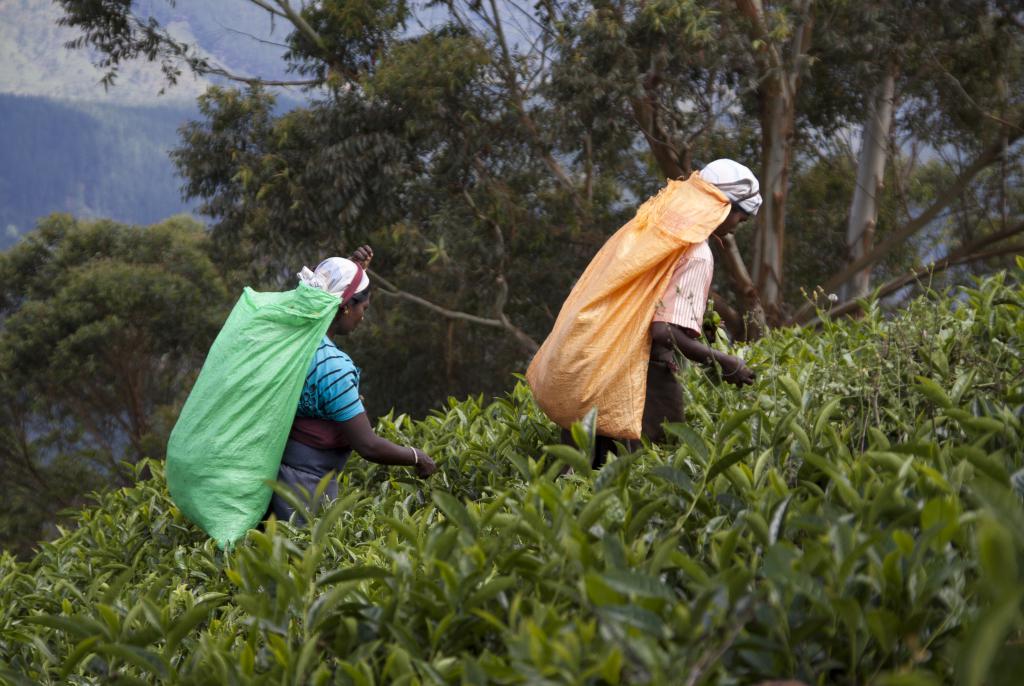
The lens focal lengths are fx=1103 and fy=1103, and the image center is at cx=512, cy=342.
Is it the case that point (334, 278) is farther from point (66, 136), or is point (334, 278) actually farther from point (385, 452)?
point (66, 136)

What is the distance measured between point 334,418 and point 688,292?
1.32 metres

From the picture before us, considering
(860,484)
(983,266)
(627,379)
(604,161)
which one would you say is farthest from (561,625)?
(983,266)

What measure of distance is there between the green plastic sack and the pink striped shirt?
46.5 inches

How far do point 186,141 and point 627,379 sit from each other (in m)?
12.0

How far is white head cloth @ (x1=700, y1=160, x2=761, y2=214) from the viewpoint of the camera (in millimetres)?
3893

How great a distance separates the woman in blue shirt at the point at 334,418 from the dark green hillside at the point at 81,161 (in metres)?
38.1

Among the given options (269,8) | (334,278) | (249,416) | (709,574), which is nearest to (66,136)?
(269,8)

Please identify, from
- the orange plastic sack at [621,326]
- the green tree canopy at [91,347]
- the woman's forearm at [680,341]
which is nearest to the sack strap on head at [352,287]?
the orange plastic sack at [621,326]

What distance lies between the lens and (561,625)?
1.70 metres

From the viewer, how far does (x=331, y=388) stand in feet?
12.9

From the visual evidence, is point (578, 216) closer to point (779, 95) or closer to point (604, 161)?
point (604, 161)

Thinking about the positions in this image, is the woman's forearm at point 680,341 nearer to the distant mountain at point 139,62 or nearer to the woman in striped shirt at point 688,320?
the woman in striped shirt at point 688,320

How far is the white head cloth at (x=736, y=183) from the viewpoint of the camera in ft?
12.8

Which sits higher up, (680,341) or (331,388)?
(680,341)
